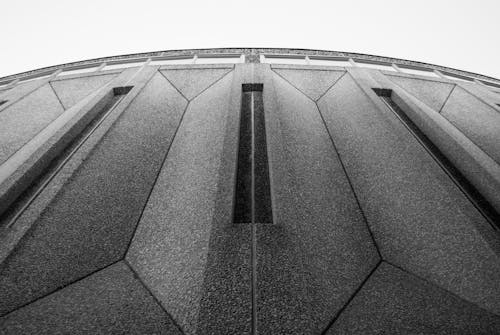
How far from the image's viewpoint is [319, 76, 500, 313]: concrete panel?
7.79 feet

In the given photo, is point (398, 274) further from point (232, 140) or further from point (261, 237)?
point (232, 140)

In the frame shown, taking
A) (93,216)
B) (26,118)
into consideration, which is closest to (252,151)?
(93,216)

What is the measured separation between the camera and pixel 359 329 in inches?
76.4

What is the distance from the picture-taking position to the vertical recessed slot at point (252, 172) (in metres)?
2.46

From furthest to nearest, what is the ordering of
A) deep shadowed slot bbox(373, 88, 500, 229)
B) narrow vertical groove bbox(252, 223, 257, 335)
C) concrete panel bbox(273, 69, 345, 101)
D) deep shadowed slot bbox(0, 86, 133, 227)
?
concrete panel bbox(273, 69, 345, 101), deep shadowed slot bbox(373, 88, 500, 229), deep shadowed slot bbox(0, 86, 133, 227), narrow vertical groove bbox(252, 223, 257, 335)

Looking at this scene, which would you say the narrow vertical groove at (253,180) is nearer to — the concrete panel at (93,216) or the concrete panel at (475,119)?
the concrete panel at (93,216)

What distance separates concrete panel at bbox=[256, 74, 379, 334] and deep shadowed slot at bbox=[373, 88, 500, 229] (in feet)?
5.12

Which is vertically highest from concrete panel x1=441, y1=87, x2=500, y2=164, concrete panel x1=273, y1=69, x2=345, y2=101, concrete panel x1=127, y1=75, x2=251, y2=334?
concrete panel x1=273, y1=69, x2=345, y2=101

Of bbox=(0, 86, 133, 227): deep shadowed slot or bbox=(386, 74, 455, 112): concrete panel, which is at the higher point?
bbox=(386, 74, 455, 112): concrete panel

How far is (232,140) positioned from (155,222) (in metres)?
1.44

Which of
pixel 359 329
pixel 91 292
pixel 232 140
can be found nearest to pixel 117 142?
pixel 232 140

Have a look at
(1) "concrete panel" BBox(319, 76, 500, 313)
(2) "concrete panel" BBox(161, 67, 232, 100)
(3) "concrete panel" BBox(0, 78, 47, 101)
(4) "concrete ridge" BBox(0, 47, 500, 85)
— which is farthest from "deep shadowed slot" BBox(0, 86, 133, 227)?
(1) "concrete panel" BBox(319, 76, 500, 313)

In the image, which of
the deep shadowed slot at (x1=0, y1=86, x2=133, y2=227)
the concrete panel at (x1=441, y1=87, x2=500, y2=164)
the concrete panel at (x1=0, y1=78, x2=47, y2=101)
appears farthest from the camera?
the concrete panel at (x1=0, y1=78, x2=47, y2=101)

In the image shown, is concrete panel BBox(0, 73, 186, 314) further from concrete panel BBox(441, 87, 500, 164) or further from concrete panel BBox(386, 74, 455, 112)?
concrete panel BBox(386, 74, 455, 112)
